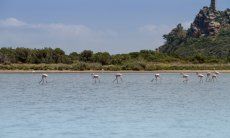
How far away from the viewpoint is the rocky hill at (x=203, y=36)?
9325 cm

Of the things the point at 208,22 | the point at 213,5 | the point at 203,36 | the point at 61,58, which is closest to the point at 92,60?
the point at 61,58

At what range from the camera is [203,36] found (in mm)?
103938

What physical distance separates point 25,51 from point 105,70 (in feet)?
Result: 48.2

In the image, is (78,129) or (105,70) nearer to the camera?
(78,129)

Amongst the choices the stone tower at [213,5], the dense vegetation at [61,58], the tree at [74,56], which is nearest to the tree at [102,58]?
the dense vegetation at [61,58]

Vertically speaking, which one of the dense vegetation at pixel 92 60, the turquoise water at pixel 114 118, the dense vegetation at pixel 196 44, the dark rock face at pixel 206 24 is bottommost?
the turquoise water at pixel 114 118

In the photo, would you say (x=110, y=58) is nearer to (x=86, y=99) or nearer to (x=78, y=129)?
(x=86, y=99)

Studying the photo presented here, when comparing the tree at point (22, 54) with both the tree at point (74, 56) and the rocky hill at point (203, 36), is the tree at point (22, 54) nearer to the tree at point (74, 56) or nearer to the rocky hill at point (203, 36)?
the tree at point (74, 56)

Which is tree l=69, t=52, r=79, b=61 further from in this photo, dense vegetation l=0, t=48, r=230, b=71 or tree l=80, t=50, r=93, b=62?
tree l=80, t=50, r=93, b=62

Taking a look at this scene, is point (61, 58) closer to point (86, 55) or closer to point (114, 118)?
point (86, 55)

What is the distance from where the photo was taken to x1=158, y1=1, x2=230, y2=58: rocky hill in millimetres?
93250

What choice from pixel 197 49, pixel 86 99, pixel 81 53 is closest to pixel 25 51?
pixel 81 53

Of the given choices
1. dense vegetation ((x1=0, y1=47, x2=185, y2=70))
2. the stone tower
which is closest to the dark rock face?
the stone tower

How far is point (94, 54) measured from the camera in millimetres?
71625
